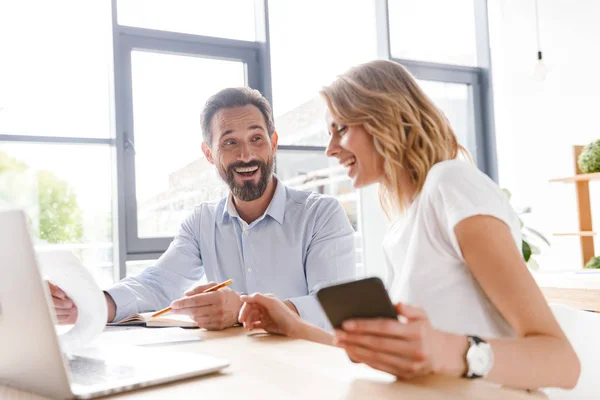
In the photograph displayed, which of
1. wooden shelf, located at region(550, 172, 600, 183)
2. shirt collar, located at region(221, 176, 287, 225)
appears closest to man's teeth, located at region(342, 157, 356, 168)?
shirt collar, located at region(221, 176, 287, 225)

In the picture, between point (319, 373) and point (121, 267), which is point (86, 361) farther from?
point (121, 267)

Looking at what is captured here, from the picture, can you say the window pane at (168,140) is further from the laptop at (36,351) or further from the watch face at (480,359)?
the watch face at (480,359)

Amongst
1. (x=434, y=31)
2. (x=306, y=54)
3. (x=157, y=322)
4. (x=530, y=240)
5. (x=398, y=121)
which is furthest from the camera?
(x=434, y=31)

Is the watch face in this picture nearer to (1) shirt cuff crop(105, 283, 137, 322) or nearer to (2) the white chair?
(2) the white chair

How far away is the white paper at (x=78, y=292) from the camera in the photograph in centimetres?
90

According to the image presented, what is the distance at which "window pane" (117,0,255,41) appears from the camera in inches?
143

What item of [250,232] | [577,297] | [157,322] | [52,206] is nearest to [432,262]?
[157,322]

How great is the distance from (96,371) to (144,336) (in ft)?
1.41

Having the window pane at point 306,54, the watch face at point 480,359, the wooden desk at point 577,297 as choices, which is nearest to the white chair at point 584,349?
the watch face at point 480,359

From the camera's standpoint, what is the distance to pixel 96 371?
88cm

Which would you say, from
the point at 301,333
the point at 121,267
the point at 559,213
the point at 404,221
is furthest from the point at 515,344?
the point at 559,213

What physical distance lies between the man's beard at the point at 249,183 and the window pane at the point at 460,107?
296 centimetres

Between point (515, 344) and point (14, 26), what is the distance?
3.32 meters

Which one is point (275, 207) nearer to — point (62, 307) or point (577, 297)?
point (62, 307)
